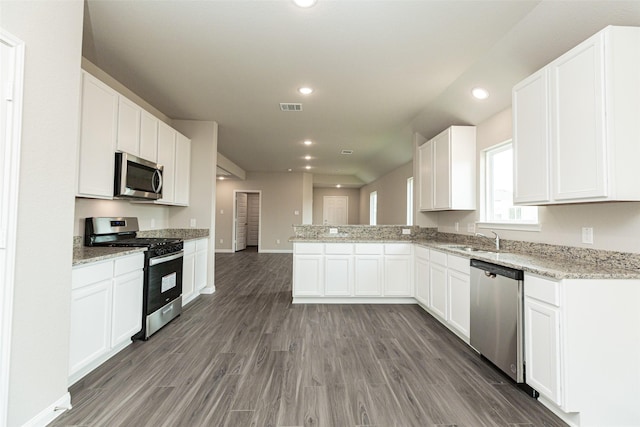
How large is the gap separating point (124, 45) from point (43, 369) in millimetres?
2607

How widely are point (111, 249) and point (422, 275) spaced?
3470 millimetres

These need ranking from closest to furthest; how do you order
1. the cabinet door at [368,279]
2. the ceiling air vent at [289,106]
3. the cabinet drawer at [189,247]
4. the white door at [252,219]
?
1. the cabinet drawer at [189,247]
2. the ceiling air vent at [289,106]
3. the cabinet door at [368,279]
4. the white door at [252,219]

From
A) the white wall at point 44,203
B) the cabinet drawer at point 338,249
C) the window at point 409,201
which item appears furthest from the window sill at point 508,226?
the white wall at point 44,203

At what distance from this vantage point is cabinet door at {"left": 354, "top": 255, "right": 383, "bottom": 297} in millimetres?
4094

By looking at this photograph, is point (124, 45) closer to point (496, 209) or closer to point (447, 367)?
point (447, 367)

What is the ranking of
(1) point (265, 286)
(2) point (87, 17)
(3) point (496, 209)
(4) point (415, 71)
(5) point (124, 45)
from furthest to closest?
(1) point (265, 286), (3) point (496, 209), (4) point (415, 71), (5) point (124, 45), (2) point (87, 17)

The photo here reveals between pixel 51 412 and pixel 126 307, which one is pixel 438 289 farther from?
pixel 51 412

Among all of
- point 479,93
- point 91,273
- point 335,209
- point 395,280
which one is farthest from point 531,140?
point 335,209

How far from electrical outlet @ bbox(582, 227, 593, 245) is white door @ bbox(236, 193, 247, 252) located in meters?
8.95

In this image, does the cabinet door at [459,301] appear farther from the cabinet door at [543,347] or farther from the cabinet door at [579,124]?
the cabinet door at [579,124]

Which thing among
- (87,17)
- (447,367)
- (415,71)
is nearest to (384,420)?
(447,367)

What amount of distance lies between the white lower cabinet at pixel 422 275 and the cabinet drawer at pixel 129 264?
3204 mm

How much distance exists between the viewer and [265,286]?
16.7 feet

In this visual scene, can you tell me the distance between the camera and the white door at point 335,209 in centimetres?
1245
